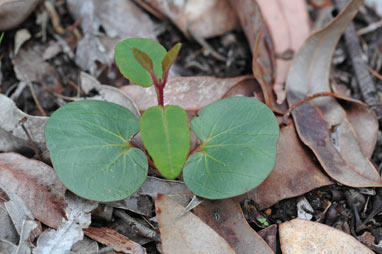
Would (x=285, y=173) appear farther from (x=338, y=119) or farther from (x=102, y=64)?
(x=102, y=64)

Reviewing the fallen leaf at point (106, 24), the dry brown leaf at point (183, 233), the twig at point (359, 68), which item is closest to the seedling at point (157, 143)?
the dry brown leaf at point (183, 233)

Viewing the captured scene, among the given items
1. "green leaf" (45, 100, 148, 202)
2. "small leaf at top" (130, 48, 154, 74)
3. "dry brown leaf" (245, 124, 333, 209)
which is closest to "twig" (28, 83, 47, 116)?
"green leaf" (45, 100, 148, 202)

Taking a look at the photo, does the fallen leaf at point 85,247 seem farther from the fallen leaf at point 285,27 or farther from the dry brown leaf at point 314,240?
the fallen leaf at point 285,27

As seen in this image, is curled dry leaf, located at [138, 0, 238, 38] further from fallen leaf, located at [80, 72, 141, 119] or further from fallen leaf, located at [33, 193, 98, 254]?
fallen leaf, located at [33, 193, 98, 254]

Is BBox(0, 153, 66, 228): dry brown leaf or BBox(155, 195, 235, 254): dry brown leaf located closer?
BBox(155, 195, 235, 254): dry brown leaf

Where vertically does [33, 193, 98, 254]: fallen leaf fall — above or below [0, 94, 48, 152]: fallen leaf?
below

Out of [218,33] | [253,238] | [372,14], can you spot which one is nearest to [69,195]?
[253,238]

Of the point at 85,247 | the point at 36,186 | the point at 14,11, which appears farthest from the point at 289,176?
the point at 14,11
